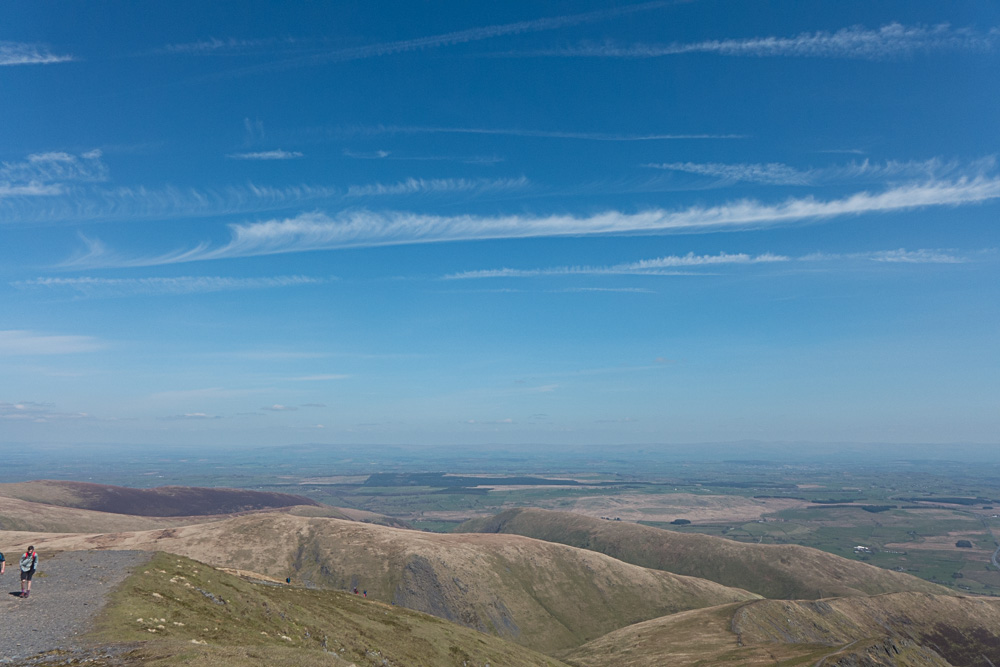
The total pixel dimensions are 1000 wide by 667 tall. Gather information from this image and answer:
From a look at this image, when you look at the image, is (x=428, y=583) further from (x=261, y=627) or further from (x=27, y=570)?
(x=27, y=570)

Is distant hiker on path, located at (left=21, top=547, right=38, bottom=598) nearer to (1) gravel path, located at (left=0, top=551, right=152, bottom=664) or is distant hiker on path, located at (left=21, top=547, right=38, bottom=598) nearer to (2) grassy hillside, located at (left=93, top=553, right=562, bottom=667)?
(1) gravel path, located at (left=0, top=551, right=152, bottom=664)

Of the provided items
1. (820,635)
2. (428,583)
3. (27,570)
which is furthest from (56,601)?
(820,635)

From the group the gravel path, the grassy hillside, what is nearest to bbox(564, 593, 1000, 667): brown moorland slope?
the grassy hillside

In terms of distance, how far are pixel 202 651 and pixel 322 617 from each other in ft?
103

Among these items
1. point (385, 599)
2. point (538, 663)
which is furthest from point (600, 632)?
point (538, 663)

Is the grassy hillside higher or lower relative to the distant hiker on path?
lower

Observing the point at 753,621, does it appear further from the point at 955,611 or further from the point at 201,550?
the point at 201,550

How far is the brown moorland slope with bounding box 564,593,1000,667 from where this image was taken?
99.9 metres

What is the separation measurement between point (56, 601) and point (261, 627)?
55.5 ft

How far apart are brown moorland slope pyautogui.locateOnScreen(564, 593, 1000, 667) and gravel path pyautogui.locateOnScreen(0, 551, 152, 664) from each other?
317 feet

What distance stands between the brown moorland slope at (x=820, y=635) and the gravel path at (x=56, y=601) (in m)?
96.6

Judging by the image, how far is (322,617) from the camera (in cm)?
6419

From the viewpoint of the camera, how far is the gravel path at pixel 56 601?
3516cm

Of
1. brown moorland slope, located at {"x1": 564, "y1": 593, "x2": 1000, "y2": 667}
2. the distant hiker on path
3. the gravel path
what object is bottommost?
brown moorland slope, located at {"x1": 564, "y1": 593, "x2": 1000, "y2": 667}
